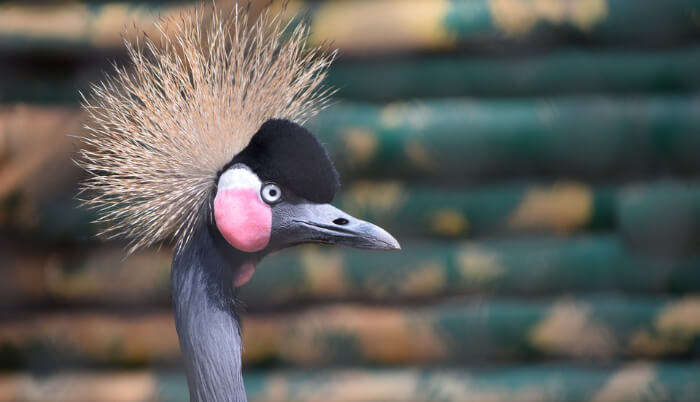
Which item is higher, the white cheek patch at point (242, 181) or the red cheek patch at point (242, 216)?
the white cheek patch at point (242, 181)

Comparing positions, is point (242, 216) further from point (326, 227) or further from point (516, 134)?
point (516, 134)

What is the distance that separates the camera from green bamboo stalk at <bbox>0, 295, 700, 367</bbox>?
1440mm

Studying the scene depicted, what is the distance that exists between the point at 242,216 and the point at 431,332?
71cm

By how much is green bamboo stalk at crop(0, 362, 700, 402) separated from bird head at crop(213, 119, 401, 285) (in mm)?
658

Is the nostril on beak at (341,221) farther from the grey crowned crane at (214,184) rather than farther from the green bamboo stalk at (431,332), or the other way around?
the green bamboo stalk at (431,332)

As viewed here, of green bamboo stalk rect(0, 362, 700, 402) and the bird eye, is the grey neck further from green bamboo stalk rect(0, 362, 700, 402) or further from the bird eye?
green bamboo stalk rect(0, 362, 700, 402)

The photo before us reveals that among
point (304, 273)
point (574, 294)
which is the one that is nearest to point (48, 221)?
point (304, 273)

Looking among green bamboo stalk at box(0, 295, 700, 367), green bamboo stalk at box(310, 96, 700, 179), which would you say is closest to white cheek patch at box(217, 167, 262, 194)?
green bamboo stalk at box(310, 96, 700, 179)

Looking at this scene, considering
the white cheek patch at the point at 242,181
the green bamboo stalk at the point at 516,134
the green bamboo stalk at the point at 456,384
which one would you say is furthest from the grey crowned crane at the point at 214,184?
the green bamboo stalk at the point at 456,384

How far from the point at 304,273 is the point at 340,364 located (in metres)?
0.22

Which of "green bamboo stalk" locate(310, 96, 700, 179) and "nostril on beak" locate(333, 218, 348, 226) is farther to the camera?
"green bamboo stalk" locate(310, 96, 700, 179)

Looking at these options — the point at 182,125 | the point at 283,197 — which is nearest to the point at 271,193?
the point at 283,197

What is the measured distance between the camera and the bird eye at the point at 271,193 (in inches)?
34.5

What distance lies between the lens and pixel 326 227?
89 centimetres
